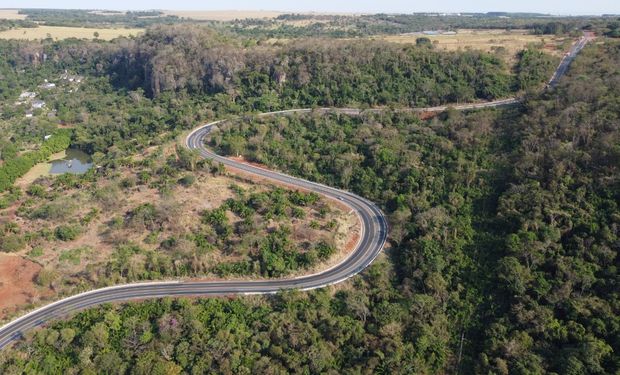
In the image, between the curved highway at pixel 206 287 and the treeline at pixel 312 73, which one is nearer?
the curved highway at pixel 206 287

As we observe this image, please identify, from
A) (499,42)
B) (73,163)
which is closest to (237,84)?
(73,163)

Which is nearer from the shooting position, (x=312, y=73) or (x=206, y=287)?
(x=206, y=287)

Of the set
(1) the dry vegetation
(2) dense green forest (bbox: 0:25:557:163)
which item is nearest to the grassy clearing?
(2) dense green forest (bbox: 0:25:557:163)

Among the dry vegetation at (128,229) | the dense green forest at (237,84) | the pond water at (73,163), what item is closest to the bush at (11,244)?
the dry vegetation at (128,229)

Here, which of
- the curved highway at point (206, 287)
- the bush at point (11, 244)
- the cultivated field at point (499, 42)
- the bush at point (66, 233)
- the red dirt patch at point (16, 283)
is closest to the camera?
the curved highway at point (206, 287)

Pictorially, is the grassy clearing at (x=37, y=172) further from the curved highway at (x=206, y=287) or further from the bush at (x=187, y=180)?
the curved highway at (x=206, y=287)

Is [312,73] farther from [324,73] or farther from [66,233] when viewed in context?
[66,233]

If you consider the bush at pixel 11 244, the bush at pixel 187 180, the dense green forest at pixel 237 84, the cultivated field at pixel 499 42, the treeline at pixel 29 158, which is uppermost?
the cultivated field at pixel 499 42
